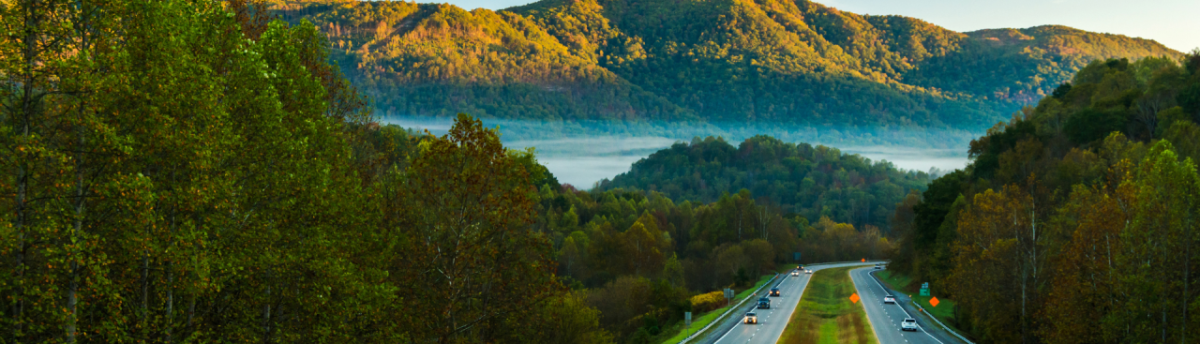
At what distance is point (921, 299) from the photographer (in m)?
74.6

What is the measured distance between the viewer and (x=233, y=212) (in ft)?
46.1

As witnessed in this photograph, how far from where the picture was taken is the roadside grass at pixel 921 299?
2306 inches

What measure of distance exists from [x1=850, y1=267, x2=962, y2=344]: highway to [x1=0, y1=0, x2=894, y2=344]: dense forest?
3319 cm

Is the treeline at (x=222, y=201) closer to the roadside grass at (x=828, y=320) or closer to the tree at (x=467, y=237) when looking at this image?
the tree at (x=467, y=237)

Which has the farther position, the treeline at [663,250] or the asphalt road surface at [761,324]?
the treeline at [663,250]

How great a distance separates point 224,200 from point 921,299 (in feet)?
242

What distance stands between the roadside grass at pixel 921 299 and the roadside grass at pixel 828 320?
5772 mm

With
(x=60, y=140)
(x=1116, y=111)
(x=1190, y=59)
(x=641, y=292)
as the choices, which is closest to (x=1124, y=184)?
(x=60, y=140)

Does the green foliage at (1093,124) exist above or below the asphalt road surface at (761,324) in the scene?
above

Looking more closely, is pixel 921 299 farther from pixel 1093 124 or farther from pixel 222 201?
pixel 222 201

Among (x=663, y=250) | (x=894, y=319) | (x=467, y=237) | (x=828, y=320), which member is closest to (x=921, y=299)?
(x=894, y=319)

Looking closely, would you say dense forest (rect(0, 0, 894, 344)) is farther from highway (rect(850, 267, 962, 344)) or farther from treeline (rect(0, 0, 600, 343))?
highway (rect(850, 267, 962, 344))

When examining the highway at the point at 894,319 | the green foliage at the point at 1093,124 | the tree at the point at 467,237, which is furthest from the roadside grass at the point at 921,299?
the tree at the point at 467,237

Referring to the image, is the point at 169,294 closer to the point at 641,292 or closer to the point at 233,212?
the point at 233,212
